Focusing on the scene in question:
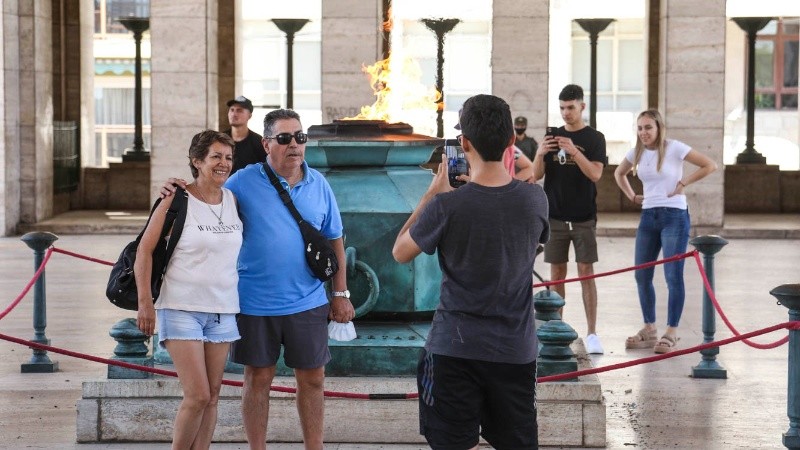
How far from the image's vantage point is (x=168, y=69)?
77.7 feet

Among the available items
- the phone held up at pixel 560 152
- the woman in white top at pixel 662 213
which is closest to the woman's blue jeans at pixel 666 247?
the woman in white top at pixel 662 213

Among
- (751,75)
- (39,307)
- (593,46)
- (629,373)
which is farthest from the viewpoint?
(593,46)

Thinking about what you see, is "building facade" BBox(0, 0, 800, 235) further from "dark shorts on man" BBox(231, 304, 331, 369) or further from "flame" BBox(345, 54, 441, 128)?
"dark shorts on man" BBox(231, 304, 331, 369)

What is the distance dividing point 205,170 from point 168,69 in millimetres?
16914

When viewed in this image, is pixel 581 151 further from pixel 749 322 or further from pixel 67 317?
pixel 67 317

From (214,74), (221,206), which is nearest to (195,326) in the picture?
(221,206)

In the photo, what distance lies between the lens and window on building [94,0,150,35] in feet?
160

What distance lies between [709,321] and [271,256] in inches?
195

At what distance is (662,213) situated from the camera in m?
11.8

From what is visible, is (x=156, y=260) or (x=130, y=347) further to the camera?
(x=130, y=347)

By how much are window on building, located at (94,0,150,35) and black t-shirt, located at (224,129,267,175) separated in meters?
38.1

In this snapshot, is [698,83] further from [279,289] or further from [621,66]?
[621,66]

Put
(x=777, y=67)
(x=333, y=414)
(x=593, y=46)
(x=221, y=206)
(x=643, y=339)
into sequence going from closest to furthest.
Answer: (x=221, y=206), (x=333, y=414), (x=643, y=339), (x=593, y=46), (x=777, y=67)

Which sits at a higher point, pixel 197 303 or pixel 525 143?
pixel 525 143
